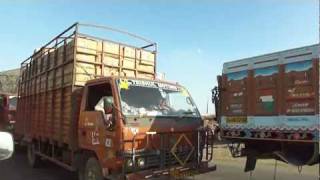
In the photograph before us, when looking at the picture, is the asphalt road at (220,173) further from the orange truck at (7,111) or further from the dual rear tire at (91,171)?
the orange truck at (7,111)

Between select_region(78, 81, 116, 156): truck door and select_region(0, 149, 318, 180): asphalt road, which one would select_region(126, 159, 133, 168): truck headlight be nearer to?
select_region(78, 81, 116, 156): truck door

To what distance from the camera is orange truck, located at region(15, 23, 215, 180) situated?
28.4 ft

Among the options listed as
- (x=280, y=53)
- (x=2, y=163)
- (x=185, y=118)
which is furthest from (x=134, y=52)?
(x=2, y=163)

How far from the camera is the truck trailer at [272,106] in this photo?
7.31 metres

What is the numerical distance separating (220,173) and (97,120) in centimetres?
504

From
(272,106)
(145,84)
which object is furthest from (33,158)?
(272,106)

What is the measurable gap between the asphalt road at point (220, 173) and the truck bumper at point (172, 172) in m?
2.75

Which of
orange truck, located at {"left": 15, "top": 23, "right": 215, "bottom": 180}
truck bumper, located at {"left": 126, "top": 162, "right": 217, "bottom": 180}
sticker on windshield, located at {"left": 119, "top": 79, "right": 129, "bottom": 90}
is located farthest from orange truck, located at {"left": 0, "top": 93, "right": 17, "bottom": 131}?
truck bumper, located at {"left": 126, "top": 162, "right": 217, "bottom": 180}

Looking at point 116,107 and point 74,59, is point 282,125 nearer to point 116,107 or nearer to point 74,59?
point 116,107

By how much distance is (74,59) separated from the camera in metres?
10.7

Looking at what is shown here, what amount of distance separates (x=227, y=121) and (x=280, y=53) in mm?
1676

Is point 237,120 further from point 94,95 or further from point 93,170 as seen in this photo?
point 94,95

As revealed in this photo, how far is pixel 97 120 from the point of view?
365 inches

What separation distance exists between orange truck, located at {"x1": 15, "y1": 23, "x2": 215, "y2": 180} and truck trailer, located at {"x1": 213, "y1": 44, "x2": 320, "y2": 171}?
2.91 feet
